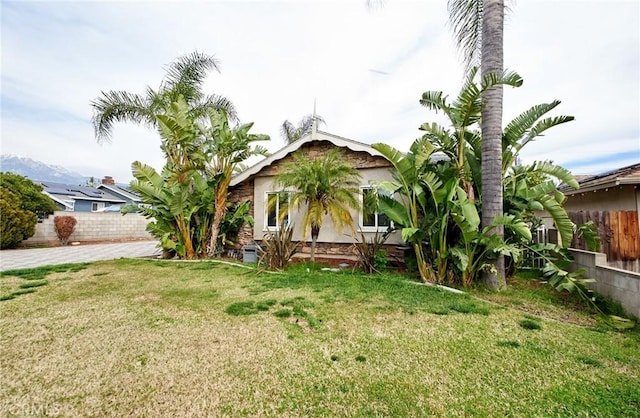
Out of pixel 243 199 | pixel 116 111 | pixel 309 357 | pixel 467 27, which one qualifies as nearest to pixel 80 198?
pixel 116 111

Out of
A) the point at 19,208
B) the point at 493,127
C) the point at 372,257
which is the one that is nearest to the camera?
the point at 493,127

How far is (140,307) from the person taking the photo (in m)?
5.07

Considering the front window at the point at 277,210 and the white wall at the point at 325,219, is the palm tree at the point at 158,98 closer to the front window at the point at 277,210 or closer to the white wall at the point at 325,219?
the white wall at the point at 325,219

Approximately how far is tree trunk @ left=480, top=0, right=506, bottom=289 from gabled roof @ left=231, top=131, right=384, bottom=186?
3.29m

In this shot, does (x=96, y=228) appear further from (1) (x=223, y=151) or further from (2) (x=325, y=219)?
(2) (x=325, y=219)

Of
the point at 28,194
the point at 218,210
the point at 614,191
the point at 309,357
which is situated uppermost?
the point at 28,194

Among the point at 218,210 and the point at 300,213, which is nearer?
the point at 300,213

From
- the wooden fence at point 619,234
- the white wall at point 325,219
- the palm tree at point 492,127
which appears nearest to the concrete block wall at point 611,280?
the wooden fence at point 619,234

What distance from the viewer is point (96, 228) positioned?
1783cm

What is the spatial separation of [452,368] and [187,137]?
10011mm

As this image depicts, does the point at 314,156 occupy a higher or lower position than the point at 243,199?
higher

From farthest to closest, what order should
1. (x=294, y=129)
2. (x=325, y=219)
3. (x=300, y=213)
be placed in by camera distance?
(x=294, y=129), (x=300, y=213), (x=325, y=219)

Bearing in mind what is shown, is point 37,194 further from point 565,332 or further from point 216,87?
point 565,332

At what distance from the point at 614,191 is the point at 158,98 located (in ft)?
52.3
